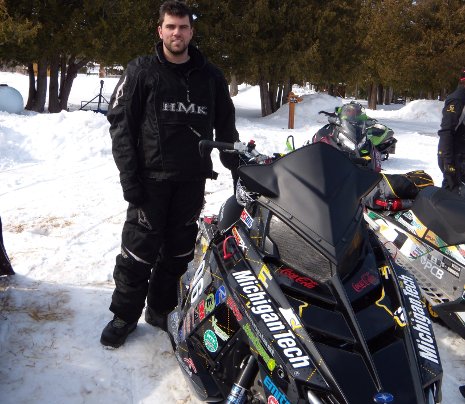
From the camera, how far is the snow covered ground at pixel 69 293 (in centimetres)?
281

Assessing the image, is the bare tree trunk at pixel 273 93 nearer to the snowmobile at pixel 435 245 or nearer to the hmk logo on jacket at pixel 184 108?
the snowmobile at pixel 435 245

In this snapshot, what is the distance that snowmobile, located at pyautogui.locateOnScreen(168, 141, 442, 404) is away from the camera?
5.57 feet

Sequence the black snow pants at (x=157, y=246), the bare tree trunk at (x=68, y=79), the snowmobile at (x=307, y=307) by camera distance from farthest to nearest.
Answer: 1. the bare tree trunk at (x=68, y=79)
2. the black snow pants at (x=157, y=246)
3. the snowmobile at (x=307, y=307)

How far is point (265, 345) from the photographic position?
1822mm

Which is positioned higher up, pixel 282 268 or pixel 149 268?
pixel 282 268

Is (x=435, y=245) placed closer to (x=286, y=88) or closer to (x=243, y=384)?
(x=243, y=384)

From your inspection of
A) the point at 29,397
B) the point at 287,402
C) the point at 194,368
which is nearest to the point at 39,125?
the point at 29,397

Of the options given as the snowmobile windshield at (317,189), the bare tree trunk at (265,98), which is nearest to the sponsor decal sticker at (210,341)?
the snowmobile windshield at (317,189)

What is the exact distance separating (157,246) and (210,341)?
1.02m

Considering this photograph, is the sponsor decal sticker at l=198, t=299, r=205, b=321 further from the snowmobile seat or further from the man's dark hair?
the snowmobile seat

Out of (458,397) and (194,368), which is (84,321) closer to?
(194,368)

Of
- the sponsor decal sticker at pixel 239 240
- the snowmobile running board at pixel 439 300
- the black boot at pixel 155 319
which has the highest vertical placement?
the sponsor decal sticker at pixel 239 240

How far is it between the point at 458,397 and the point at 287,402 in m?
1.78

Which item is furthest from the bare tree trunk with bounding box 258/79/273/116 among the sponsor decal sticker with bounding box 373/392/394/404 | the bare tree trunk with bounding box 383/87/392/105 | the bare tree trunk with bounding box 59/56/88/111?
the bare tree trunk with bounding box 383/87/392/105
